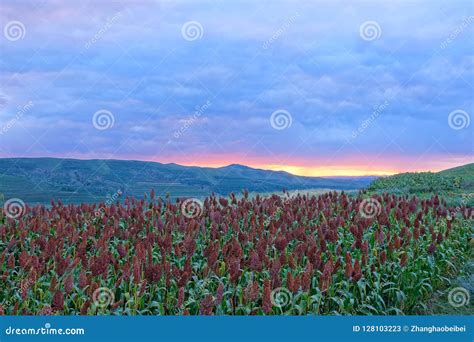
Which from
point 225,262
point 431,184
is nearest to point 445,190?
point 431,184

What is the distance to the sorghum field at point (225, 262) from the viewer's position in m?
6.20

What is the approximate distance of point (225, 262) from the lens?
7.35 m

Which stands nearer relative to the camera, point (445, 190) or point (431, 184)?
point (445, 190)

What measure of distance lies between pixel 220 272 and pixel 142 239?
233 centimetres

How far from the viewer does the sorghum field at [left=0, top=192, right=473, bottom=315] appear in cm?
620

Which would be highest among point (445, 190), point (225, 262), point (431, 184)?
point (431, 184)

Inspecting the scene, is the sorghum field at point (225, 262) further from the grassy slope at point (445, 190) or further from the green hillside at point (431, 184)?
the green hillside at point (431, 184)

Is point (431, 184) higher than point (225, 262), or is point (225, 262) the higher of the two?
point (431, 184)

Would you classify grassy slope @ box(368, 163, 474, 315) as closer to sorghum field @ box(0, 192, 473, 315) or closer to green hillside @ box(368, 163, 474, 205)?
green hillside @ box(368, 163, 474, 205)

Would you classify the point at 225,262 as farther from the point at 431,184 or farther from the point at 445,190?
the point at 431,184

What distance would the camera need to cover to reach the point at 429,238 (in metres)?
9.29

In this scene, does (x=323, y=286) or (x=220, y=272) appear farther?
(x=220, y=272)

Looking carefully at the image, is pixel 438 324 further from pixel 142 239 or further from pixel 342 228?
pixel 142 239

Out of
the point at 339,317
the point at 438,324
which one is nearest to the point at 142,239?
the point at 339,317
